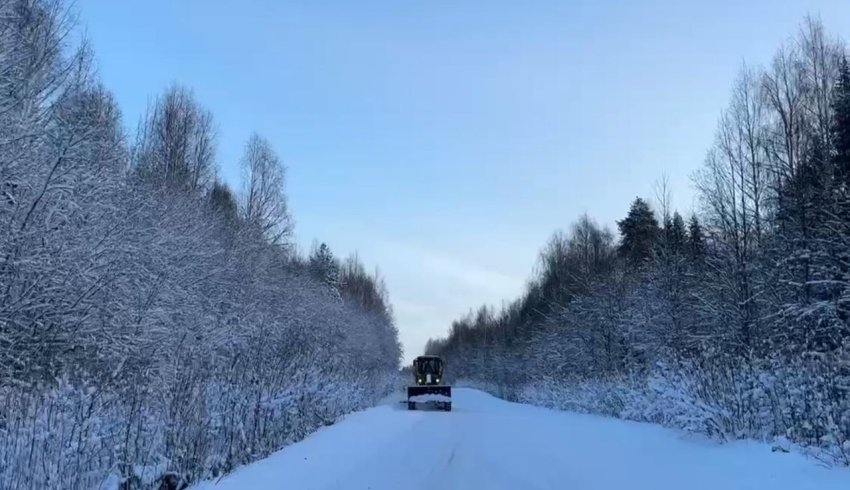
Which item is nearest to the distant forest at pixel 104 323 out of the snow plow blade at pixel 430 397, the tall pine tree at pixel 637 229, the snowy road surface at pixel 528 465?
the snowy road surface at pixel 528 465

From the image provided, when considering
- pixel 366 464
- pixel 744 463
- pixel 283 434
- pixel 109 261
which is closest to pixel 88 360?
pixel 109 261

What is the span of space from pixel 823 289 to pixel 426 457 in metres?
16.1

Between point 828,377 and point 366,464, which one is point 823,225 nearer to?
point 828,377

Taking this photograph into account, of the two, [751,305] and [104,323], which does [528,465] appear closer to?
[104,323]

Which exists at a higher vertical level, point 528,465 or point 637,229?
point 637,229

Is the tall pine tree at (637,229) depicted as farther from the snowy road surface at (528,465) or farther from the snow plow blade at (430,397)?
the snowy road surface at (528,465)

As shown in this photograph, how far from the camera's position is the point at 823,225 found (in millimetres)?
19828

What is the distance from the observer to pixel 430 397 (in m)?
29.3

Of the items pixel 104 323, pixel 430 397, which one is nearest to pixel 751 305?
pixel 430 397

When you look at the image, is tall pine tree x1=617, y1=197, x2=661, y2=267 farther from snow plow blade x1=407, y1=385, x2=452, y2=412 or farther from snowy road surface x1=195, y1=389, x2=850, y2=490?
snowy road surface x1=195, y1=389, x2=850, y2=490

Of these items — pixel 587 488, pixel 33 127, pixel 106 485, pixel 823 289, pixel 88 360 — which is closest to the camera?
pixel 106 485

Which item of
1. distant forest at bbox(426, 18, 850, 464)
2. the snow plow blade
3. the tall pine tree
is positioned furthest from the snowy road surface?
the tall pine tree

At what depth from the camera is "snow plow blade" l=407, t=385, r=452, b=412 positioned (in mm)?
29031

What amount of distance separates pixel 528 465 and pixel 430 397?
20.1m
